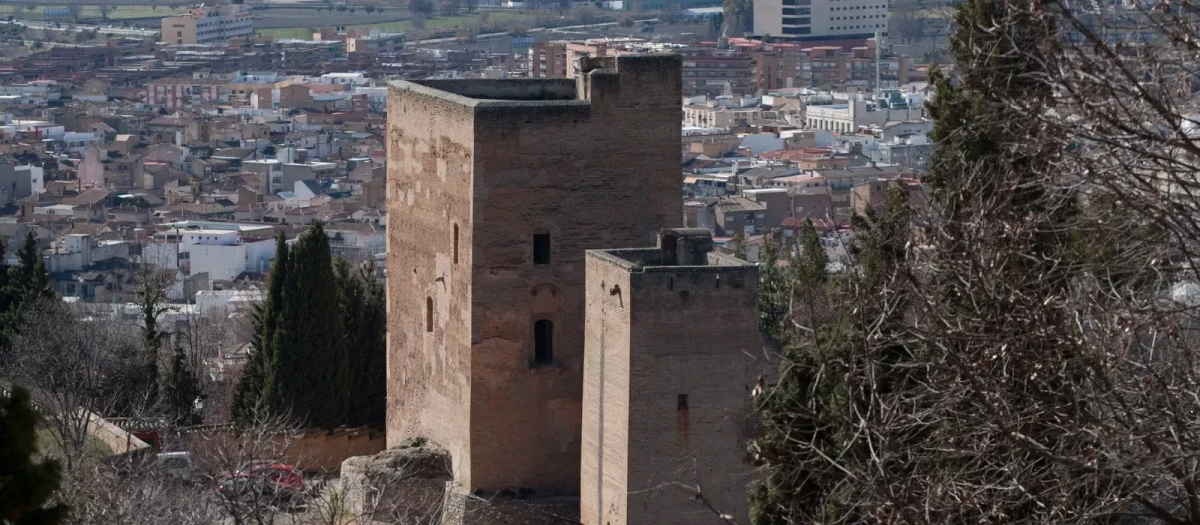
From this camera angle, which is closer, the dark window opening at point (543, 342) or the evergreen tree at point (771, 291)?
the dark window opening at point (543, 342)

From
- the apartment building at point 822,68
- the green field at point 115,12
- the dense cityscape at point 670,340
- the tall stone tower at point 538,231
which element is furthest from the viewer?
the green field at point 115,12

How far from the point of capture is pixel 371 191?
8831cm

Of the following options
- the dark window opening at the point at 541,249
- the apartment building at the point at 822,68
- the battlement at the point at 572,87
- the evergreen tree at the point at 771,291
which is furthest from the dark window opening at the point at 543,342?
the apartment building at the point at 822,68

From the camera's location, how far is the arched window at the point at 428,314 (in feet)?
78.3

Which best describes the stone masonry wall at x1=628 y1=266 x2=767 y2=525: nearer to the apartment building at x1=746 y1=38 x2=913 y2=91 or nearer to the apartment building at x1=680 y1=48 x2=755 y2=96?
the apartment building at x1=680 y1=48 x2=755 y2=96

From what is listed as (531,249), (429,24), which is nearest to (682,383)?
(531,249)

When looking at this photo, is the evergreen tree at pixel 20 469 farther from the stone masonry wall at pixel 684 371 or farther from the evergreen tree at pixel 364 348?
the evergreen tree at pixel 364 348

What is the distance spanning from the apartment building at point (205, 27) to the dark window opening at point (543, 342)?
5836 inches

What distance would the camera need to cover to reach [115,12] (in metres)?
189

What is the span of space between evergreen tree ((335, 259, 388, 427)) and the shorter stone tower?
928 cm

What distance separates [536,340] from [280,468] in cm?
326

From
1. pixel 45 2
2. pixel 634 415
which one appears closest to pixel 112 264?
pixel 634 415

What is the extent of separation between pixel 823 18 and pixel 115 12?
59.6 metres

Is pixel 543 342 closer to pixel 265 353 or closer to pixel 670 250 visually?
pixel 670 250
